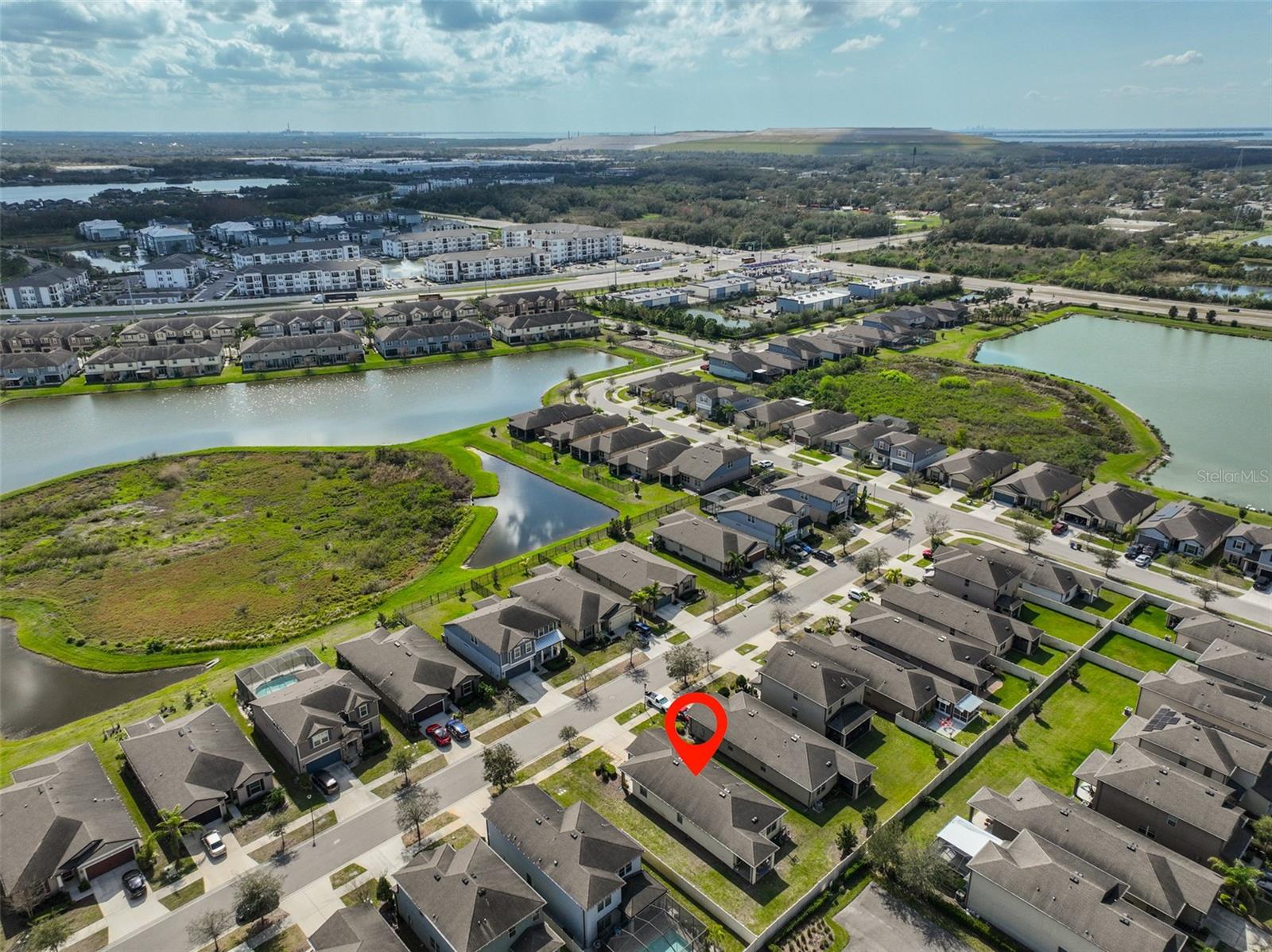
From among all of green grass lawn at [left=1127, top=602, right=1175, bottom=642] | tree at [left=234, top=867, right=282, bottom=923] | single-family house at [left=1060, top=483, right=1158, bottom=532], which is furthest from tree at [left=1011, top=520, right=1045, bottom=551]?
tree at [left=234, top=867, right=282, bottom=923]

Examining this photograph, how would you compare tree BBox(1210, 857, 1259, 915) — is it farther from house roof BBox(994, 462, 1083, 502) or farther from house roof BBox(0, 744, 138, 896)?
house roof BBox(0, 744, 138, 896)

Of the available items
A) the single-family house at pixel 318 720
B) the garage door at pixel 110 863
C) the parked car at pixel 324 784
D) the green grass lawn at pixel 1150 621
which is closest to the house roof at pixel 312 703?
the single-family house at pixel 318 720

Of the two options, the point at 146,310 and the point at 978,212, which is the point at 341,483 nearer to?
the point at 146,310

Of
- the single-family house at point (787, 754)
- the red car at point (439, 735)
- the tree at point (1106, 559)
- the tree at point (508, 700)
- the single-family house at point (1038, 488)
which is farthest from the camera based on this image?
the single-family house at point (1038, 488)

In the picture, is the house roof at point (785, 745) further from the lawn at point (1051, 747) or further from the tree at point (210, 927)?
the tree at point (210, 927)

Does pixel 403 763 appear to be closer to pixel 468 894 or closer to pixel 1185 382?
pixel 468 894

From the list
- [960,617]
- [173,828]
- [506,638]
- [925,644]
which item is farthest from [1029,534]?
[173,828]
